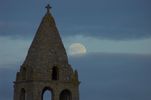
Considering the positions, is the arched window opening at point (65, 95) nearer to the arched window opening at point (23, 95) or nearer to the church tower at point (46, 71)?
the church tower at point (46, 71)

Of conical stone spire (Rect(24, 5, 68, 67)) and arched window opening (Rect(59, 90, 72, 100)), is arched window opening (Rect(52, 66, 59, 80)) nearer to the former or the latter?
conical stone spire (Rect(24, 5, 68, 67))

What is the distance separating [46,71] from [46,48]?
188cm

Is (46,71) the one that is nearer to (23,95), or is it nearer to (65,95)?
(65,95)

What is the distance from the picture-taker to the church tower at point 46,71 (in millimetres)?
42969

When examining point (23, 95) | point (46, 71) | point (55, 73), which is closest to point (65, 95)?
point (55, 73)

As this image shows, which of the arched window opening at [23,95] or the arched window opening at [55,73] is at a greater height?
the arched window opening at [55,73]

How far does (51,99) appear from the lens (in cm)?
4347

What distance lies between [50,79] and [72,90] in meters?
2.10

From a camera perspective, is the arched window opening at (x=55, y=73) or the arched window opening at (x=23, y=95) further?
the arched window opening at (x=23, y=95)

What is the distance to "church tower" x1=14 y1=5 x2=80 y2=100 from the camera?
1692 inches

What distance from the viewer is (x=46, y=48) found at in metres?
43.8

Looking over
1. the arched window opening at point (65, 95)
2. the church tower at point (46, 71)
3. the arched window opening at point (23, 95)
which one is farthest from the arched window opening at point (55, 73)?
the arched window opening at point (23, 95)

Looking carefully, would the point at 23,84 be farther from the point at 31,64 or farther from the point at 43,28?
A: the point at 43,28

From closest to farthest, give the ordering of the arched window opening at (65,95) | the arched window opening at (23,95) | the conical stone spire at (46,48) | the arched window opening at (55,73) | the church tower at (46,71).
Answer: the church tower at (46,71), the conical stone spire at (46,48), the arched window opening at (55,73), the arched window opening at (65,95), the arched window opening at (23,95)
